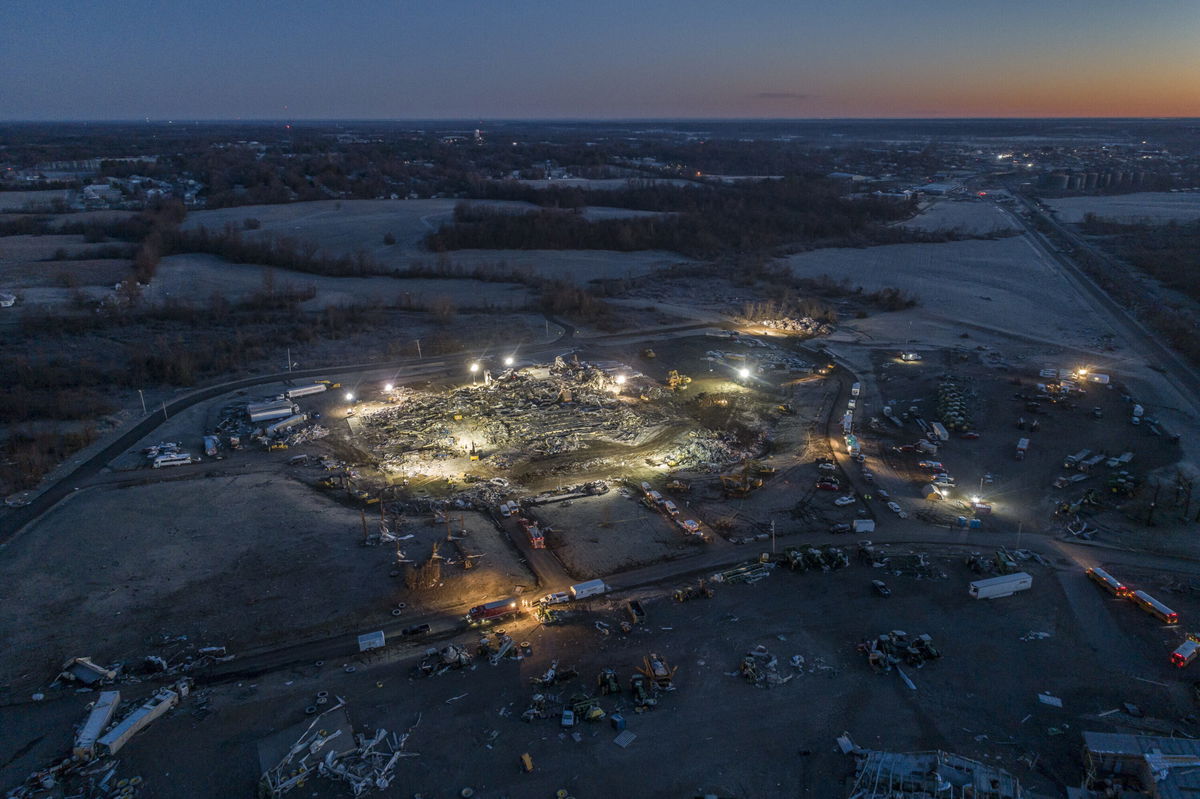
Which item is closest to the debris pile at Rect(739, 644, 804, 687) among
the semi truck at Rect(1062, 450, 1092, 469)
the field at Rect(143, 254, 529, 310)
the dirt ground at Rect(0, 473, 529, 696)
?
the dirt ground at Rect(0, 473, 529, 696)

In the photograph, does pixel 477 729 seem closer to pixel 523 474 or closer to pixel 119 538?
pixel 523 474

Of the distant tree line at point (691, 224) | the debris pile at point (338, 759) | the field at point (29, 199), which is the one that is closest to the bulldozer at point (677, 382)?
the debris pile at point (338, 759)

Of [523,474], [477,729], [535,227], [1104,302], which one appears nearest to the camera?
[477,729]

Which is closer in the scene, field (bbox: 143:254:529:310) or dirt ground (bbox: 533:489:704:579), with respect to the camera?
dirt ground (bbox: 533:489:704:579)

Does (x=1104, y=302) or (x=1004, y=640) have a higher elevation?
(x=1104, y=302)

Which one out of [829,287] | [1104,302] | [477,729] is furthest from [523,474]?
[1104,302]

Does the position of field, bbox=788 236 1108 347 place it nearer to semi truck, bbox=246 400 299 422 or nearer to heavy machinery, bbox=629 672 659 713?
heavy machinery, bbox=629 672 659 713
